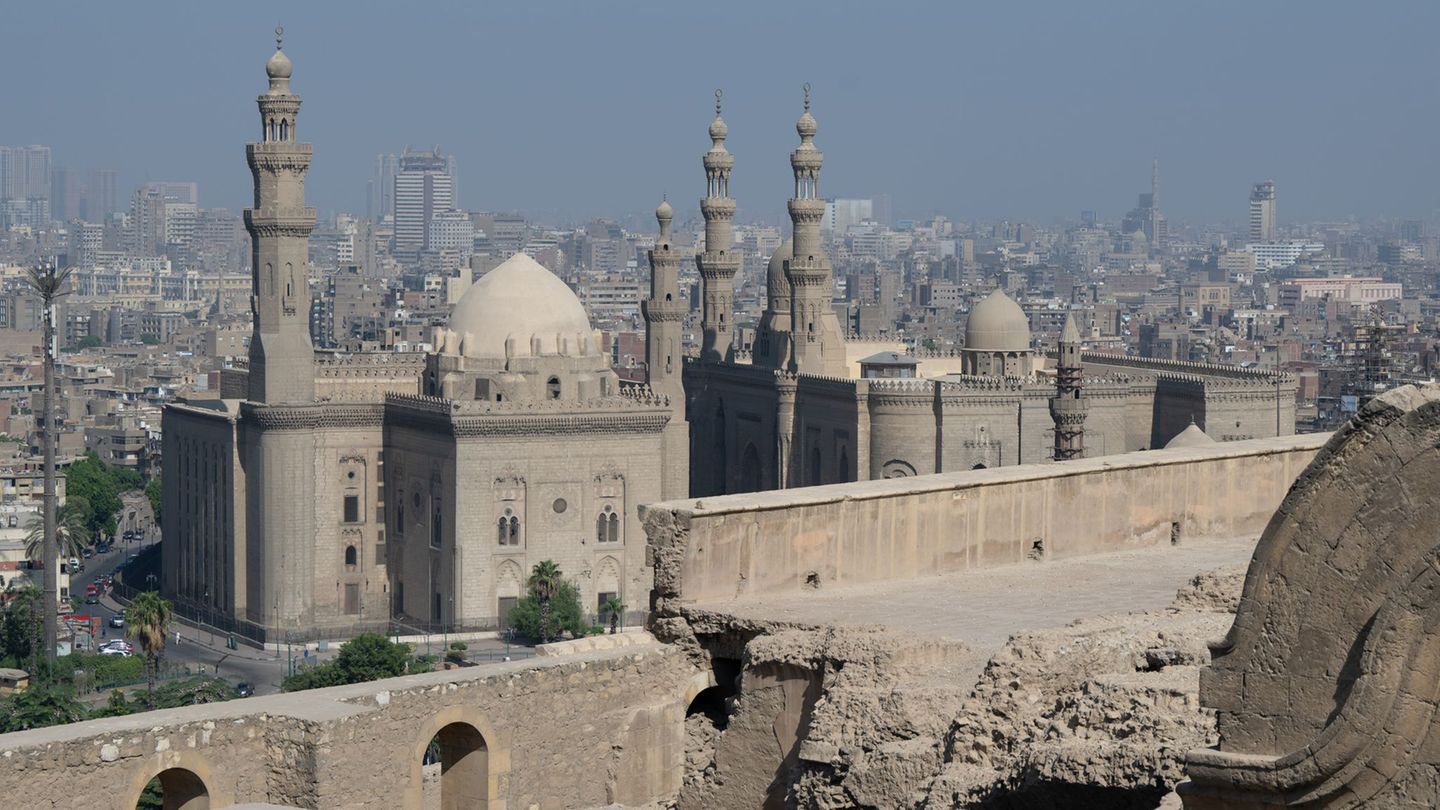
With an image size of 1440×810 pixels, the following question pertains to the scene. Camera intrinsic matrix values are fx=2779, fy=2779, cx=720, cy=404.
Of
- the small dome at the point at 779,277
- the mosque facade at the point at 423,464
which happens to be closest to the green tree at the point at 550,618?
the mosque facade at the point at 423,464

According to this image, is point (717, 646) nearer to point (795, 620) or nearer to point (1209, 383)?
point (795, 620)

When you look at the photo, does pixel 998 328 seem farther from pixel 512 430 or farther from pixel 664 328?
pixel 512 430

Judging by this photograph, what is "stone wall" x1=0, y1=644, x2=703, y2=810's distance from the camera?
24.2 feet

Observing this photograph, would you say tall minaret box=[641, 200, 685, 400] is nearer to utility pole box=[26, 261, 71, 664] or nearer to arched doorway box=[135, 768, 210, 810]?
utility pole box=[26, 261, 71, 664]

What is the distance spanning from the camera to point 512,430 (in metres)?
41.2

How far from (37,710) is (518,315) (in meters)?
18.6

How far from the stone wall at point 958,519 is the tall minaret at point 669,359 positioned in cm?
3292

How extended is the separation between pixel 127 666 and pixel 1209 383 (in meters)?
18.6

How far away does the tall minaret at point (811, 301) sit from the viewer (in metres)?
46.4

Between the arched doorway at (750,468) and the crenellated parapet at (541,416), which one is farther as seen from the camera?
the arched doorway at (750,468)

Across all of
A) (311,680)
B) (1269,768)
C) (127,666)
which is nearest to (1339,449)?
(1269,768)

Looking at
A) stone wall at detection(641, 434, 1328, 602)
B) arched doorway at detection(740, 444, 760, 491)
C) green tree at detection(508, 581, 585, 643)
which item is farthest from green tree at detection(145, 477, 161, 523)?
stone wall at detection(641, 434, 1328, 602)

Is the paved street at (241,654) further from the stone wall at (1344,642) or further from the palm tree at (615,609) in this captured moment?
the stone wall at (1344,642)

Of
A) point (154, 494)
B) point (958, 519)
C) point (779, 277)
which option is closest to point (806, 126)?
point (779, 277)
